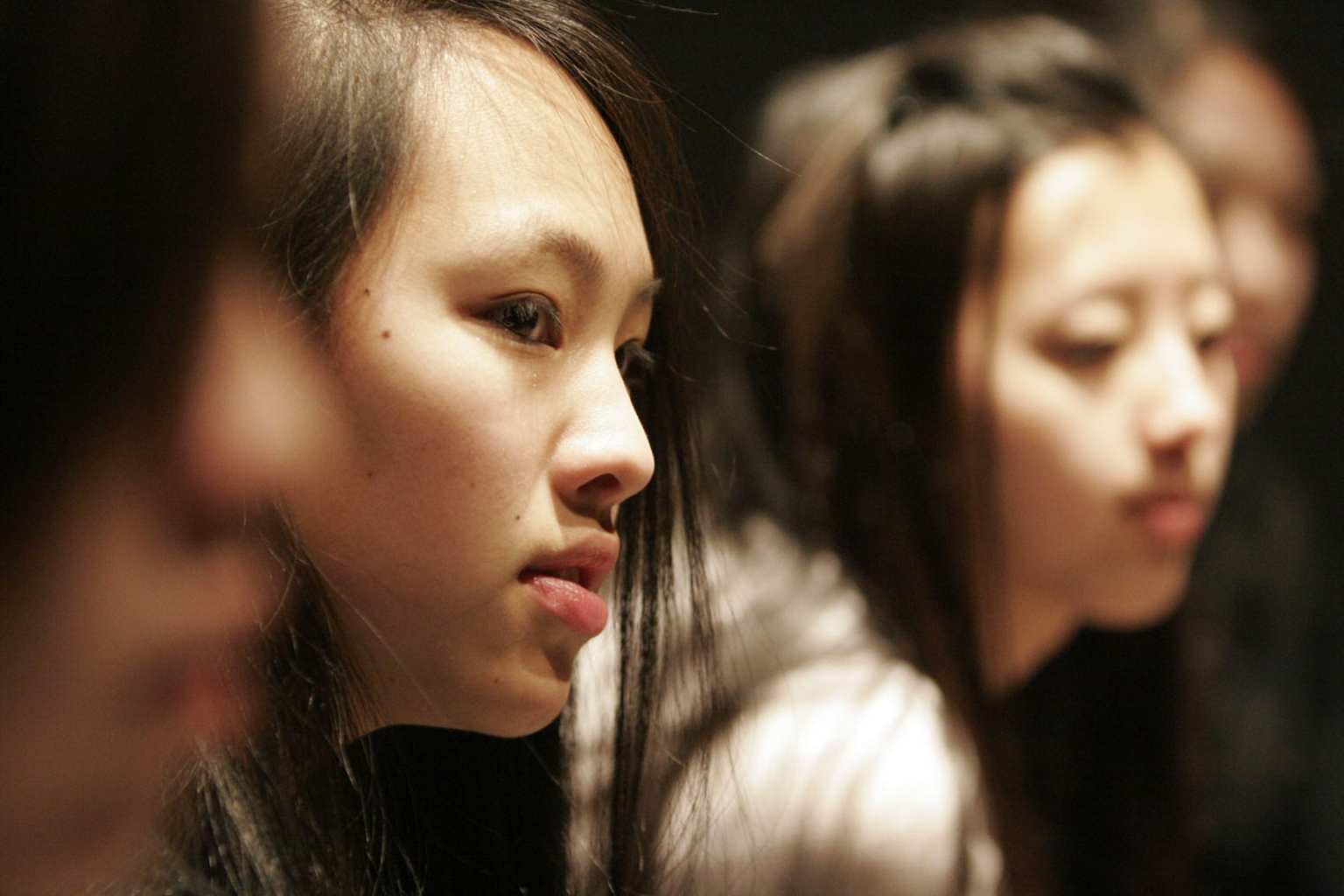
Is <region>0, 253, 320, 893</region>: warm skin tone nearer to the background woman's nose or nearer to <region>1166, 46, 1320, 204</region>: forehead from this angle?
the background woman's nose

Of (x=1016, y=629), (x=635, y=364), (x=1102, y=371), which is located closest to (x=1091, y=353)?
(x=1102, y=371)

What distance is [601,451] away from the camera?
700mm

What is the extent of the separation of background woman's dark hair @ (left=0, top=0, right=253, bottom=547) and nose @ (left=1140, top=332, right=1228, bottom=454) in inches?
36.3

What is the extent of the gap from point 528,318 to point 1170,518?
0.81 meters

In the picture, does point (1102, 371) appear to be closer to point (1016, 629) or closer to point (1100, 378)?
point (1100, 378)

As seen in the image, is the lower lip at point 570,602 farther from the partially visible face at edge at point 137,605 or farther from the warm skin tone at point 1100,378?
the warm skin tone at point 1100,378

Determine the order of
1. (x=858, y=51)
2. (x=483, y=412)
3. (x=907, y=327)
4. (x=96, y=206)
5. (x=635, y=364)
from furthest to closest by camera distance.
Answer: (x=858, y=51), (x=907, y=327), (x=635, y=364), (x=483, y=412), (x=96, y=206)

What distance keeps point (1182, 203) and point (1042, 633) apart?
408 mm

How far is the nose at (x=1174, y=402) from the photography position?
1.28 m

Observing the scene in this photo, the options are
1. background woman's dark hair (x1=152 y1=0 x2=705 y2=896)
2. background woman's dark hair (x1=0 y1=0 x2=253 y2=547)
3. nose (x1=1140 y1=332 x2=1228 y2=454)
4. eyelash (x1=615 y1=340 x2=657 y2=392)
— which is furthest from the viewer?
nose (x1=1140 y1=332 x2=1228 y2=454)

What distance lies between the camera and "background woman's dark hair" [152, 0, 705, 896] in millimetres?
649

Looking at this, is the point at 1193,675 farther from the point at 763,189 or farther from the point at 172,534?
the point at 172,534

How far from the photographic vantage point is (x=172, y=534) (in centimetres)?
57

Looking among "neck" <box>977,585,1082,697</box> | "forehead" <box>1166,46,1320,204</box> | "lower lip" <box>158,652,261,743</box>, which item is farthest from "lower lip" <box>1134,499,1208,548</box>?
"lower lip" <box>158,652,261,743</box>
